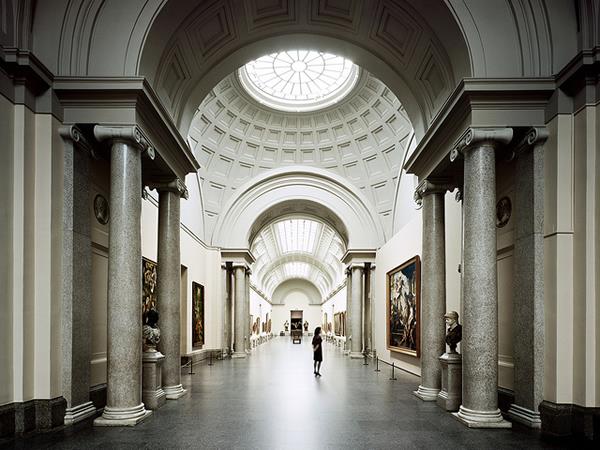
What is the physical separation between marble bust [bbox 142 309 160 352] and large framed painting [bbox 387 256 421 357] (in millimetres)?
9433

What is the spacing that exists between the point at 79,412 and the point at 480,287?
7.40 metres

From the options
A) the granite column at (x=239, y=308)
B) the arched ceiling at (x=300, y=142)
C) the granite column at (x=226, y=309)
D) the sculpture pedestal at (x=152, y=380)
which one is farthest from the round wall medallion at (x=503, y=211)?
the granite column at (x=226, y=309)

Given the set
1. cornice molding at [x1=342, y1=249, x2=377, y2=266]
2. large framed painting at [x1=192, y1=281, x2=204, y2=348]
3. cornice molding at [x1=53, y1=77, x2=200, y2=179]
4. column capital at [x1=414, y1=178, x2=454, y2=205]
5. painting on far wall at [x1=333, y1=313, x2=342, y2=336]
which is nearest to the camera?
cornice molding at [x1=53, y1=77, x2=200, y2=179]

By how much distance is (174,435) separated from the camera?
27.8 ft

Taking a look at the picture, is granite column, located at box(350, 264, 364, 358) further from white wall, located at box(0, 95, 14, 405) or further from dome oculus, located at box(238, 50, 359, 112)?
white wall, located at box(0, 95, 14, 405)

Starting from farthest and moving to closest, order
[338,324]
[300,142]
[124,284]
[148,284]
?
[338,324]
[300,142]
[148,284]
[124,284]

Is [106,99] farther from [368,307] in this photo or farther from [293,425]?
[368,307]

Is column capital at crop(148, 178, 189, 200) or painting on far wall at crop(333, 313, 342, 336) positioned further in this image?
painting on far wall at crop(333, 313, 342, 336)

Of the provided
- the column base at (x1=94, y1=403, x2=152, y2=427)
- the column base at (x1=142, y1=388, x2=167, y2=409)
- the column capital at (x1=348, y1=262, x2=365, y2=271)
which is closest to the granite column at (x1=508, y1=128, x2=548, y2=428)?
the column base at (x1=94, y1=403, x2=152, y2=427)

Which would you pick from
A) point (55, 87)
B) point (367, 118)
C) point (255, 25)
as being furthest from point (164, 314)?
point (367, 118)

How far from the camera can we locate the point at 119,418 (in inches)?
356

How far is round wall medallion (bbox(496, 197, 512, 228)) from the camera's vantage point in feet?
35.8

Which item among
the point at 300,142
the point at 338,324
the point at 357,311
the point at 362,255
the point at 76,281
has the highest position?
the point at 300,142

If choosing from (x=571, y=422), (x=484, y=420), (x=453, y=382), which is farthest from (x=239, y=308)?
(x=571, y=422)
